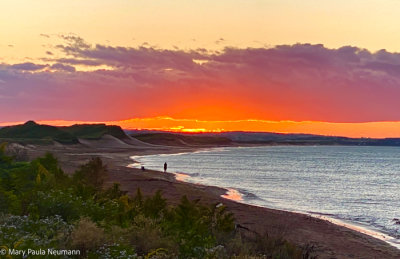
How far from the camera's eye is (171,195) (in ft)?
102

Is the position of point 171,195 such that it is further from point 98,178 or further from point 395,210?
point 395,210

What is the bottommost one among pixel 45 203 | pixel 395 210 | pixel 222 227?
pixel 395 210

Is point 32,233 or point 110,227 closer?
point 32,233

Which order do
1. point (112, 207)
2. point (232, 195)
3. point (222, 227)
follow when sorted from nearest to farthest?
1. point (112, 207)
2. point (222, 227)
3. point (232, 195)

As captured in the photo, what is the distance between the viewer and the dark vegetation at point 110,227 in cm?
857

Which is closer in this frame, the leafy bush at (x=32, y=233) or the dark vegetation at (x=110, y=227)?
the leafy bush at (x=32, y=233)

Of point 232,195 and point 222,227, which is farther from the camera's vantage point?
point 232,195

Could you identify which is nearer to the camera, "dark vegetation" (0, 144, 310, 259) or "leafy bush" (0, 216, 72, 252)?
"leafy bush" (0, 216, 72, 252)

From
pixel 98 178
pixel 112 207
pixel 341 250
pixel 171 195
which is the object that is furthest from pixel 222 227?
pixel 171 195

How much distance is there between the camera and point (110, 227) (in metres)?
10.3

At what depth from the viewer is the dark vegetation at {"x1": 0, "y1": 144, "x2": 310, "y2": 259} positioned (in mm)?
8570

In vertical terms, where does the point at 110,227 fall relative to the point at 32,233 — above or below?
below

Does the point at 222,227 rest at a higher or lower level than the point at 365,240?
higher

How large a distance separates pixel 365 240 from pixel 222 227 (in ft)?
34.8
